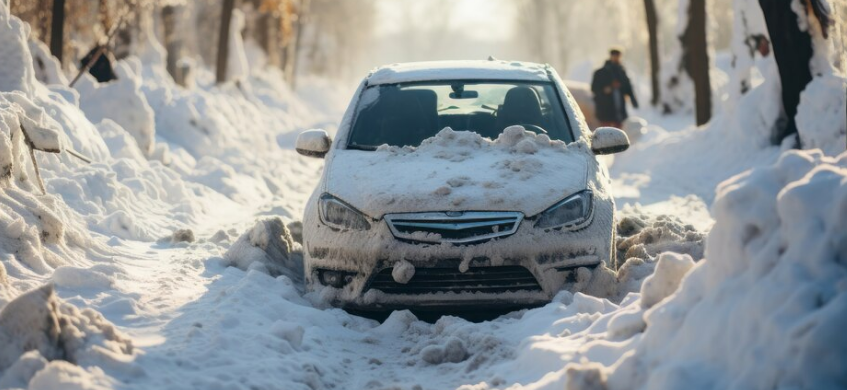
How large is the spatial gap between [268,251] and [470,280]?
74.2 inches

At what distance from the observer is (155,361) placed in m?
5.02

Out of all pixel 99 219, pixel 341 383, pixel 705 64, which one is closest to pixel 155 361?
pixel 341 383

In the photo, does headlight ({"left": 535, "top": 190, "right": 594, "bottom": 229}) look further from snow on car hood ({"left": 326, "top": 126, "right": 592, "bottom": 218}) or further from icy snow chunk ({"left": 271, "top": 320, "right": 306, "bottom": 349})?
icy snow chunk ({"left": 271, "top": 320, "right": 306, "bottom": 349})

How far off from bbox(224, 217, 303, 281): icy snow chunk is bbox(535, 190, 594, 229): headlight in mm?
1812

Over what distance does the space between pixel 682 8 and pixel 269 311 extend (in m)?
20.4

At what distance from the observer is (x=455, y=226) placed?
6.53 m

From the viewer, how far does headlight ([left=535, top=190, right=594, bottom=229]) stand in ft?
21.8

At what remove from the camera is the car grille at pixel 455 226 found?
6512mm

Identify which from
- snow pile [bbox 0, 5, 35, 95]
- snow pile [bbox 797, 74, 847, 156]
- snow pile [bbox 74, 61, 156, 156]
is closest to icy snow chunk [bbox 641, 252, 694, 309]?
snow pile [bbox 0, 5, 35, 95]

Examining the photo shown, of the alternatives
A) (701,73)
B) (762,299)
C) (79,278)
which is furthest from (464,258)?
(701,73)

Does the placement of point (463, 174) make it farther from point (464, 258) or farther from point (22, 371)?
point (22, 371)

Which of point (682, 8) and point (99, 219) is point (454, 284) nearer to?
point (99, 219)

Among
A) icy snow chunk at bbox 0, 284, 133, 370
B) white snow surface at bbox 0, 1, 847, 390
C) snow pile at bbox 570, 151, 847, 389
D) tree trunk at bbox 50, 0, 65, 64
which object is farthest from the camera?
tree trunk at bbox 50, 0, 65, 64

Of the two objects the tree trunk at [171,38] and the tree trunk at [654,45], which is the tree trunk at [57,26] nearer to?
the tree trunk at [171,38]
